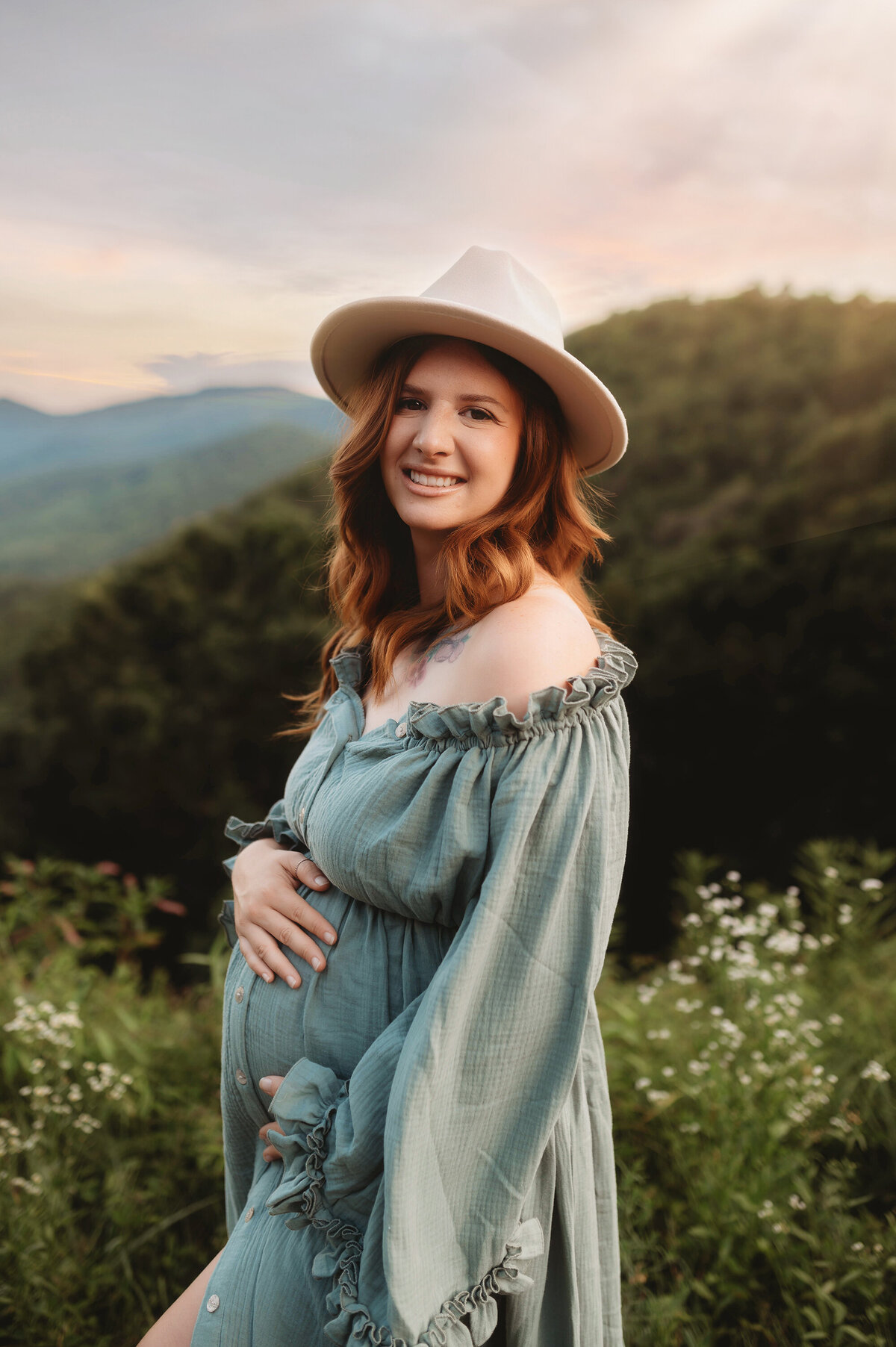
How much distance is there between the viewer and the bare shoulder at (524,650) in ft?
3.81

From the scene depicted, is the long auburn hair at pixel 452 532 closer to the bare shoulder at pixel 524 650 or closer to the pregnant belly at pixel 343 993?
the bare shoulder at pixel 524 650

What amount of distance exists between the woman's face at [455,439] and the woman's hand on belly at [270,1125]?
2.92ft

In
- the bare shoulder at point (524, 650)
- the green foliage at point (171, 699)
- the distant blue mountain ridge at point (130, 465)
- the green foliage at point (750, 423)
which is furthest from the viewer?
the green foliage at point (171, 699)

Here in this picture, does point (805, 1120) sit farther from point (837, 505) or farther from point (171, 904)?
point (837, 505)

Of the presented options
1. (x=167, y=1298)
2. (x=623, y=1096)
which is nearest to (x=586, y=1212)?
(x=623, y=1096)

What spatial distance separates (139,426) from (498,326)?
103 inches

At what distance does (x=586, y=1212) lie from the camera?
1303 millimetres

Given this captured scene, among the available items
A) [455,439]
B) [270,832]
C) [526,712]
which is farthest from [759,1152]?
[455,439]

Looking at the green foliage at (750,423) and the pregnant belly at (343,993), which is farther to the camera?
the green foliage at (750,423)

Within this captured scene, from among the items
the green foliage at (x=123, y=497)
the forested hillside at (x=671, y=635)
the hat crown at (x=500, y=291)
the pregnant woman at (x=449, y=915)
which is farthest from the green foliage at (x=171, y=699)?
the hat crown at (x=500, y=291)

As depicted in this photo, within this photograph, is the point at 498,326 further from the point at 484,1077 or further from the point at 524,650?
the point at 484,1077

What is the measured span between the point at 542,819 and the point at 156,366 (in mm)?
2036

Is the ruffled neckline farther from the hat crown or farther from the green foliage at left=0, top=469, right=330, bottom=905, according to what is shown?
Answer: the green foliage at left=0, top=469, right=330, bottom=905

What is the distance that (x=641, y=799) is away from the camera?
3.92m
